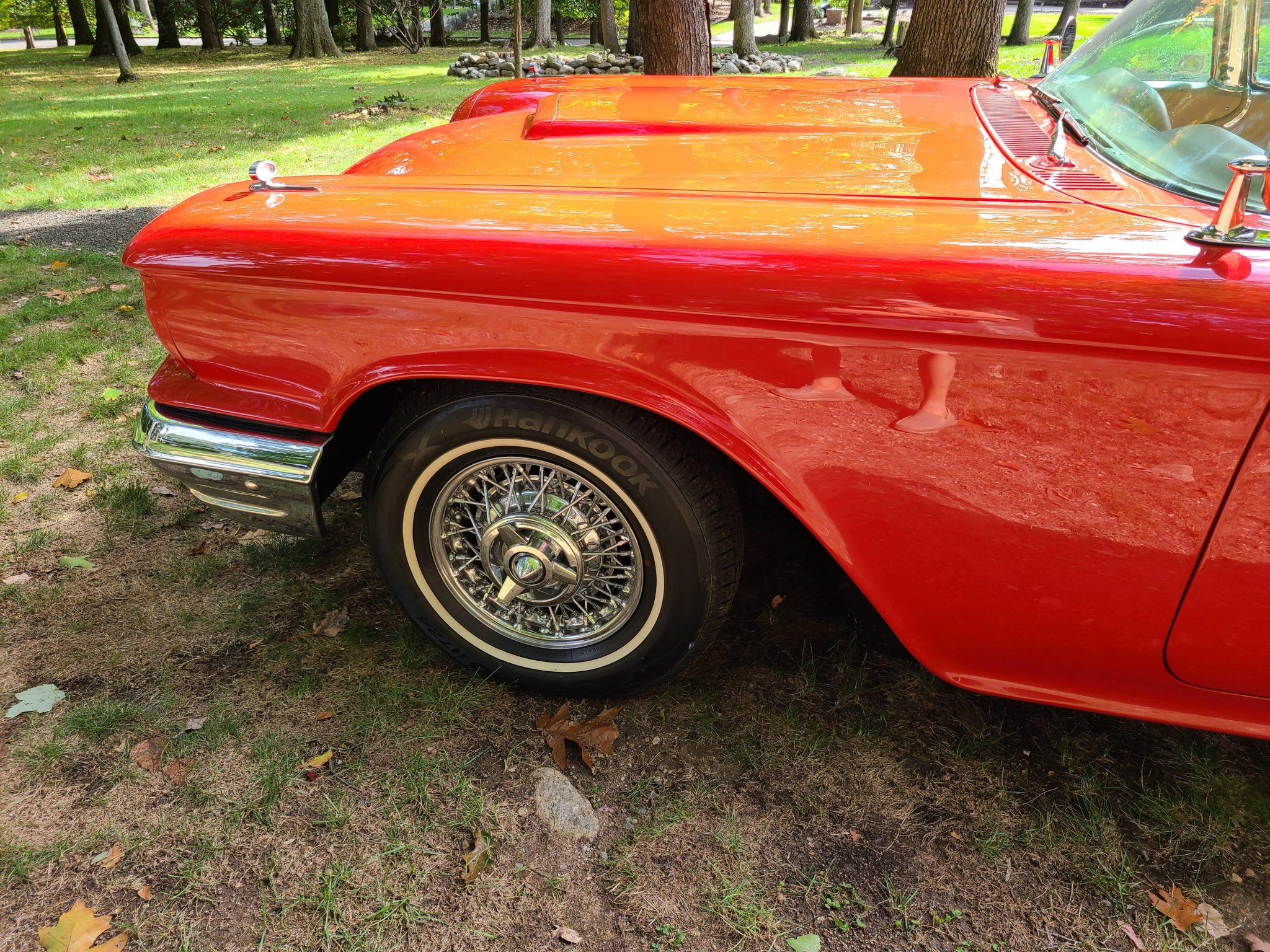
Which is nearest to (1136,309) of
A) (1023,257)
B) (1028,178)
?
(1023,257)

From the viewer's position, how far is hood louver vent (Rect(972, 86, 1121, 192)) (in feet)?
5.55

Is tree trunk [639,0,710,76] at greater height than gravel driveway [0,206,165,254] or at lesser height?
greater

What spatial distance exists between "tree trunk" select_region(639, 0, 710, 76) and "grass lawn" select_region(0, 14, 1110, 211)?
11.0 ft

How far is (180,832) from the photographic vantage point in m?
1.91

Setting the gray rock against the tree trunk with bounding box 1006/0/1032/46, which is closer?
the gray rock

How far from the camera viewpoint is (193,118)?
437 inches

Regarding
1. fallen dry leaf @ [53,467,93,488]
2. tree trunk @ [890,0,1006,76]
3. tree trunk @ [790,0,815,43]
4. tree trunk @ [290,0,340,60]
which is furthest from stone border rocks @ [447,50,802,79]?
fallen dry leaf @ [53,467,93,488]

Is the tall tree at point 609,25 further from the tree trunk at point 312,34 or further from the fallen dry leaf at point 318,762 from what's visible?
the fallen dry leaf at point 318,762

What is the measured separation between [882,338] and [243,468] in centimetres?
148

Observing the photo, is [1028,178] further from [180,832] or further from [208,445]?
[180,832]

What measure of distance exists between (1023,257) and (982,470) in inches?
14.6

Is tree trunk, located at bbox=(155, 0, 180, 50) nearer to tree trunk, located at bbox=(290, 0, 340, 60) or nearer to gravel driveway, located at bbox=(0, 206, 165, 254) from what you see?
tree trunk, located at bbox=(290, 0, 340, 60)

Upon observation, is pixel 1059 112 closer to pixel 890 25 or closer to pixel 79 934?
pixel 79 934

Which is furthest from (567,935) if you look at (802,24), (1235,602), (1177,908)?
(802,24)
